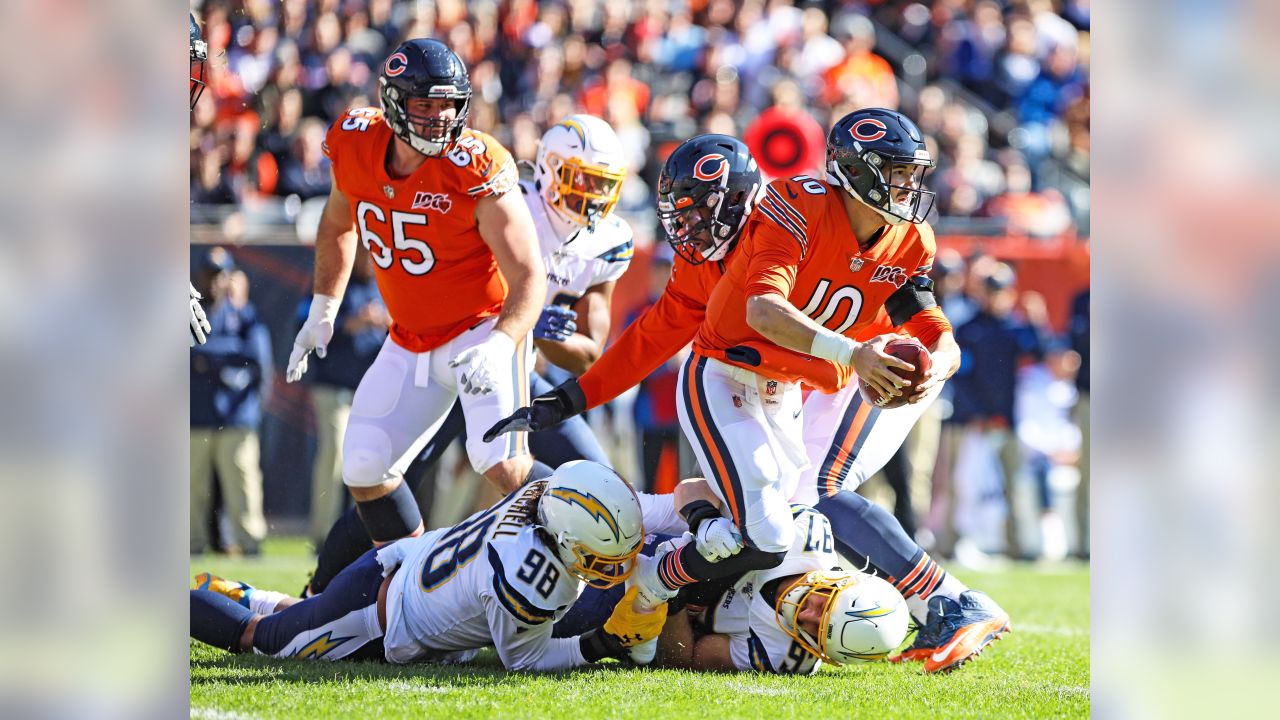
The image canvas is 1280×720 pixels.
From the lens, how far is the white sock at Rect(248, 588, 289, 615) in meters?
4.82

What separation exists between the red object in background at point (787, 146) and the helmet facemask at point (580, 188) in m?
3.70

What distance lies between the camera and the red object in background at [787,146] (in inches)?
371

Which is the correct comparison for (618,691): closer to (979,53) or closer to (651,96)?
(651,96)

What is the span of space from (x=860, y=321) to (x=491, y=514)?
137 centimetres

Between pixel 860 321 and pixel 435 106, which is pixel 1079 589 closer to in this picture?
pixel 860 321

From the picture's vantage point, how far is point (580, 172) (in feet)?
18.9

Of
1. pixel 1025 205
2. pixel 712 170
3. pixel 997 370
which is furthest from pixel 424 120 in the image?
pixel 1025 205

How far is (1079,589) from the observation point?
7.89m

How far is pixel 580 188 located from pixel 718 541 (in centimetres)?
217

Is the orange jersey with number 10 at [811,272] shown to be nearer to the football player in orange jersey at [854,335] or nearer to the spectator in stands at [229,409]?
the football player in orange jersey at [854,335]

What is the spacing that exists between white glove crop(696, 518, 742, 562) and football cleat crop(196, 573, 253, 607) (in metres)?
1.76

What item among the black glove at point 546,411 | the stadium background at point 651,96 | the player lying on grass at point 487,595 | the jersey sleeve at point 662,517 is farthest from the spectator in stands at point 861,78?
the player lying on grass at point 487,595

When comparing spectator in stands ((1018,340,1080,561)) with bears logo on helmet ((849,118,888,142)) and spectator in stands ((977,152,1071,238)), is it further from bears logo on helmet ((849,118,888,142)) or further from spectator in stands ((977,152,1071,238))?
bears logo on helmet ((849,118,888,142))
